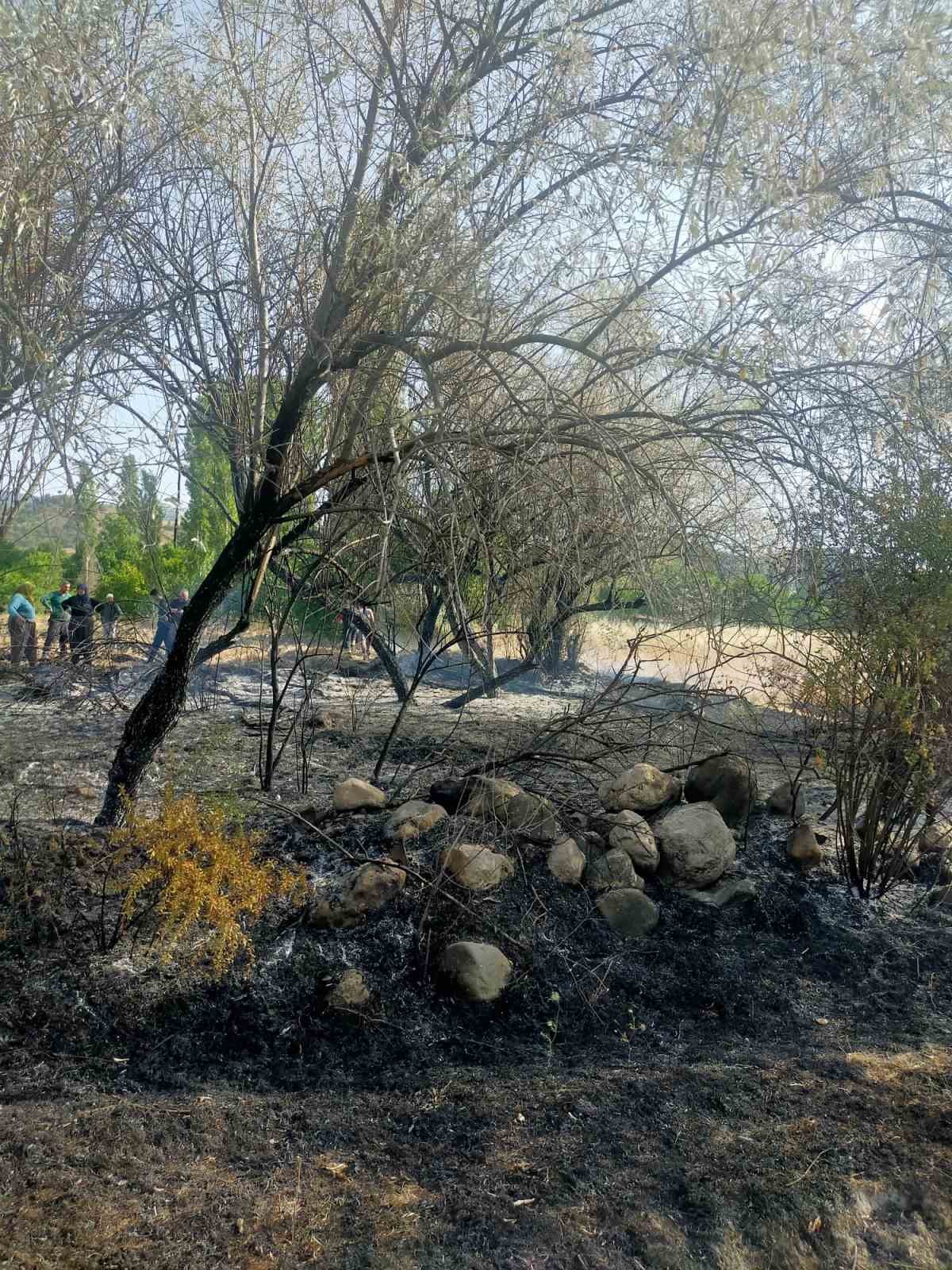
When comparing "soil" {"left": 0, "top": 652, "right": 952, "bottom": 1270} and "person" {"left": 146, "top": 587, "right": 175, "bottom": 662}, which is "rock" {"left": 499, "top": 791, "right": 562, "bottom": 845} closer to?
"soil" {"left": 0, "top": 652, "right": 952, "bottom": 1270}

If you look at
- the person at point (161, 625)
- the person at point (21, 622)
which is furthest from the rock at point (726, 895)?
the person at point (21, 622)

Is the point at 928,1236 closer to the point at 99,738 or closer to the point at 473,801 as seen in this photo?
the point at 473,801

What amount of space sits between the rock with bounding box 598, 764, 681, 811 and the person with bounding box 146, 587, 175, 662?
9.07ft

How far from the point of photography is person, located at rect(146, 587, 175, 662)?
600cm

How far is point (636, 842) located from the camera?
5359mm

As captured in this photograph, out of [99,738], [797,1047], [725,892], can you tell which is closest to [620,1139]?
A: [797,1047]

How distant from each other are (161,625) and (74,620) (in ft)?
3.13

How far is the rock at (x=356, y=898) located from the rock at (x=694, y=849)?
1.57m

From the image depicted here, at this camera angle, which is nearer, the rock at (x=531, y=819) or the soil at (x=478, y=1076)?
the soil at (x=478, y=1076)

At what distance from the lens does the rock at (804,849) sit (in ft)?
18.9

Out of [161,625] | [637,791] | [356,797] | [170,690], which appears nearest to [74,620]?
[161,625]

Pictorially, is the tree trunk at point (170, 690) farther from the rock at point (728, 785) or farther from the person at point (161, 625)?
the rock at point (728, 785)

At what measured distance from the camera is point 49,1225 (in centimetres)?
266

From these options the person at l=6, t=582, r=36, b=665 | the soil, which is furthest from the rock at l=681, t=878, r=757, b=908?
the person at l=6, t=582, r=36, b=665
